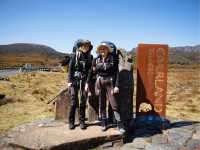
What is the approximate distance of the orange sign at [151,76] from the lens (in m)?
7.33

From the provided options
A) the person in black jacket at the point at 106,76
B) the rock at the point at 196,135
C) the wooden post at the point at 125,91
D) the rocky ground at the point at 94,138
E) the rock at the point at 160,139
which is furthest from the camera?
the wooden post at the point at 125,91

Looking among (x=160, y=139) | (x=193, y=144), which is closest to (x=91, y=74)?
(x=160, y=139)

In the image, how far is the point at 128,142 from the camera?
250 inches

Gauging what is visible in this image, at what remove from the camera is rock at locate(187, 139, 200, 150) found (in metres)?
6.07

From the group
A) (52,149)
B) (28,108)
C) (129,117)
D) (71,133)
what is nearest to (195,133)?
(129,117)

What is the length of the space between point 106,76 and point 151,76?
1.55 meters

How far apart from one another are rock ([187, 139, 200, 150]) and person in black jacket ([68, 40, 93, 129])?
2322 mm

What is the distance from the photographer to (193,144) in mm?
6285

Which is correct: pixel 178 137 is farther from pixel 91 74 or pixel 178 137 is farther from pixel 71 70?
pixel 71 70

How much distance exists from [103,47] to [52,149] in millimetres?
2394

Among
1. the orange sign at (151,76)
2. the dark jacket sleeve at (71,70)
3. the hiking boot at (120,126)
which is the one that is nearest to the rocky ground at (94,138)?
the hiking boot at (120,126)

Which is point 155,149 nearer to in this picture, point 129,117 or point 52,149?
point 129,117

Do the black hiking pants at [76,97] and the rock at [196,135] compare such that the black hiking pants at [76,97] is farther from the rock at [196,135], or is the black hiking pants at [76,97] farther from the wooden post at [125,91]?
the rock at [196,135]

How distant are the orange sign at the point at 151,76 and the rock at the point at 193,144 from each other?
1334mm
